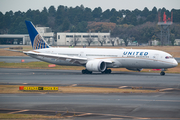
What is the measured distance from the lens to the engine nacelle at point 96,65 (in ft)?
158

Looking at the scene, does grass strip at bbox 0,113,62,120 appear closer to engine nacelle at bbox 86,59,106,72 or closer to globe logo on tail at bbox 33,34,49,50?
engine nacelle at bbox 86,59,106,72

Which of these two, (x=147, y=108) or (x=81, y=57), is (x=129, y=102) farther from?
(x=81, y=57)

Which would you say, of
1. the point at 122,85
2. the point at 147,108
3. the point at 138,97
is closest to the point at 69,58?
the point at 122,85

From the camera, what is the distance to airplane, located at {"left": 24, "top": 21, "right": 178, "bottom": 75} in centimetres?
4691

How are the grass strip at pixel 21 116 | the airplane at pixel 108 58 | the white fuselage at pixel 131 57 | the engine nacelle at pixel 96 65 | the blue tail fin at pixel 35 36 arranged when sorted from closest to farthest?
the grass strip at pixel 21 116 → the white fuselage at pixel 131 57 → the airplane at pixel 108 58 → the engine nacelle at pixel 96 65 → the blue tail fin at pixel 35 36

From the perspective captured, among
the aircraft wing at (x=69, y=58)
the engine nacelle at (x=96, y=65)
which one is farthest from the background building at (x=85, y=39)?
the engine nacelle at (x=96, y=65)

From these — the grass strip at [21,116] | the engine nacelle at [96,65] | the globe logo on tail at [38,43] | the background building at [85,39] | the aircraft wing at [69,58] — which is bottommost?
the grass strip at [21,116]

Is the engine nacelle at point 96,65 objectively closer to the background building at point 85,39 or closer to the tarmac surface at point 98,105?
the tarmac surface at point 98,105

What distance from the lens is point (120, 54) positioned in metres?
49.6

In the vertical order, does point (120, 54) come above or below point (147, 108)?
above

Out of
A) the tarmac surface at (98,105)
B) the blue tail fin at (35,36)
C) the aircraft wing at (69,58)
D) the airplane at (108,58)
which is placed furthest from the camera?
the blue tail fin at (35,36)

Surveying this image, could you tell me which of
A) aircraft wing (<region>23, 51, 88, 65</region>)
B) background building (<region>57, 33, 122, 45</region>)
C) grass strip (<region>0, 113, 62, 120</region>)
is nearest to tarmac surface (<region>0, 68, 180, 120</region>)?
grass strip (<region>0, 113, 62, 120</region>)

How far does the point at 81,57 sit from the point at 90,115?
110 feet

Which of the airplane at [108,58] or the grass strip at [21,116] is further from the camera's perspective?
the airplane at [108,58]
